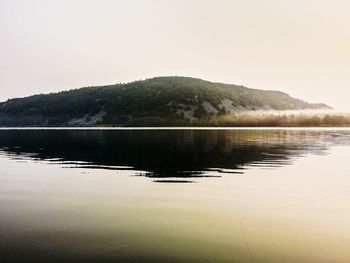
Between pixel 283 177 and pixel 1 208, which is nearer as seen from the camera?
pixel 1 208

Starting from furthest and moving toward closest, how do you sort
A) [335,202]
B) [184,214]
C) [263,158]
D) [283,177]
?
[263,158] < [283,177] < [335,202] < [184,214]

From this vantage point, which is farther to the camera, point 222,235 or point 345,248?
point 222,235

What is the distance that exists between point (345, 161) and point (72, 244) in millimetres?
45567

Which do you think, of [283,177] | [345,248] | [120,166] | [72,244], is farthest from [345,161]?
[72,244]

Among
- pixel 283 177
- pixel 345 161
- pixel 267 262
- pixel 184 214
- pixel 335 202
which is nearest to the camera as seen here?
pixel 267 262

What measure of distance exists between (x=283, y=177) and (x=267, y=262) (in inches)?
1010

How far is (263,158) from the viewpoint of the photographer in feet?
198

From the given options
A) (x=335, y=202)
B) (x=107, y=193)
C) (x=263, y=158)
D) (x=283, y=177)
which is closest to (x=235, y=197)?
(x=335, y=202)

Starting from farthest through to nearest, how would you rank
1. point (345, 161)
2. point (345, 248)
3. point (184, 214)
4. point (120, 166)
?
point (345, 161) → point (120, 166) → point (184, 214) → point (345, 248)

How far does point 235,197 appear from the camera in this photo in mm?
30359

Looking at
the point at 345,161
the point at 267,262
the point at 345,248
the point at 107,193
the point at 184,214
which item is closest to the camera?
the point at 267,262

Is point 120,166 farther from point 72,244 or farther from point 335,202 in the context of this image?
point 72,244

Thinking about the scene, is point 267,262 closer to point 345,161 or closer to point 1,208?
point 1,208

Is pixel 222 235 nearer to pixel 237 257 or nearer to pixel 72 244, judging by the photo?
pixel 237 257
